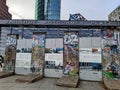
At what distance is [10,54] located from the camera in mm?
17547

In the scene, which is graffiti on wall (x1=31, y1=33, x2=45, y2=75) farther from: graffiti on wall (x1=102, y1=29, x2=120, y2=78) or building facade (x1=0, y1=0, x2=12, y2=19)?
building facade (x1=0, y1=0, x2=12, y2=19)

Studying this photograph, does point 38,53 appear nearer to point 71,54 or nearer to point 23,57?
point 23,57

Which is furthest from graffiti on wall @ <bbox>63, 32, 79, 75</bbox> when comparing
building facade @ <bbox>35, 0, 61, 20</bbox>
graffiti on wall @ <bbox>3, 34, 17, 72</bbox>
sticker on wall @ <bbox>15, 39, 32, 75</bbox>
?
building facade @ <bbox>35, 0, 61, 20</bbox>

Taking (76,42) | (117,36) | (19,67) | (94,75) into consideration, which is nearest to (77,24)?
(76,42)

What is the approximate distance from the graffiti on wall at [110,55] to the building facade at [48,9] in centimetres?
4755

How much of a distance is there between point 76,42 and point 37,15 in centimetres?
5534

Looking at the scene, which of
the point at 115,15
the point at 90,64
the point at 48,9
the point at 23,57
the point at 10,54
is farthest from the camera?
the point at 48,9

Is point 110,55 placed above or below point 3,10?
below

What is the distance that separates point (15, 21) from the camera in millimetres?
19438

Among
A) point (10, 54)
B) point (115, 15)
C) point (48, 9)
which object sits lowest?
point (10, 54)

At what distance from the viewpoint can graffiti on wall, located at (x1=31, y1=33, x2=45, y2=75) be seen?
1591 cm

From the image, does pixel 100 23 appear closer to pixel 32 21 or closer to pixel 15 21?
pixel 32 21

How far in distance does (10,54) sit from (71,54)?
6.36 meters

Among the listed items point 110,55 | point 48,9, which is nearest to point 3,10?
point 48,9
